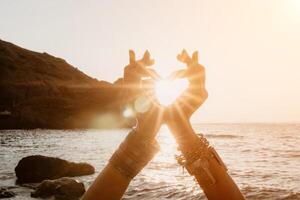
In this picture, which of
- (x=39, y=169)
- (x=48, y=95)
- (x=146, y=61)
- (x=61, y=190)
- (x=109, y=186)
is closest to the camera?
(x=109, y=186)

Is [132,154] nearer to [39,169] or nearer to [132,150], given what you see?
[132,150]

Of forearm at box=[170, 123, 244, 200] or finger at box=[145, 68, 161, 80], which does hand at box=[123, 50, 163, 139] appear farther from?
forearm at box=[170, 123, 244, 200]

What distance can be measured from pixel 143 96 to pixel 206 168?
72 centimetres

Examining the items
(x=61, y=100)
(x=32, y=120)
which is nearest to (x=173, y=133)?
(x=32, y=120)

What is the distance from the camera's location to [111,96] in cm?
16962

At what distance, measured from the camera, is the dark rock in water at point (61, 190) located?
12.6 metres

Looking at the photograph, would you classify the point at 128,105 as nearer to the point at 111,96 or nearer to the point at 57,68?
the point at 111,96

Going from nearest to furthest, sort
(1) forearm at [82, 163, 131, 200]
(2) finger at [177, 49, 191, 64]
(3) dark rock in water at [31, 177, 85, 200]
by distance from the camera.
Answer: (1) forearm at [82, 163, 131, 200]
(2) finger at [177, 49, 191, 64]
(3) dark rock in water at [31, 177, 85, 200]

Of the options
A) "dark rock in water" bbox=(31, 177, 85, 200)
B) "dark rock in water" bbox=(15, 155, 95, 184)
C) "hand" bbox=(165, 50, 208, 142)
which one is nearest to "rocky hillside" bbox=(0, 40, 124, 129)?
"dark rock in water" bbox=(15, 155, 95, 184)

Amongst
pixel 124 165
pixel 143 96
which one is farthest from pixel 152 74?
pixel 124 165

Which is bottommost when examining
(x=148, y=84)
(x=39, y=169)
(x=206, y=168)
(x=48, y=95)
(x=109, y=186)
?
(x=39, y=169)

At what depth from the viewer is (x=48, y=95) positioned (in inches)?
5782

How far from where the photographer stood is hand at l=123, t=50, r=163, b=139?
2629 mm

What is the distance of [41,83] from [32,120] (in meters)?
22.8
